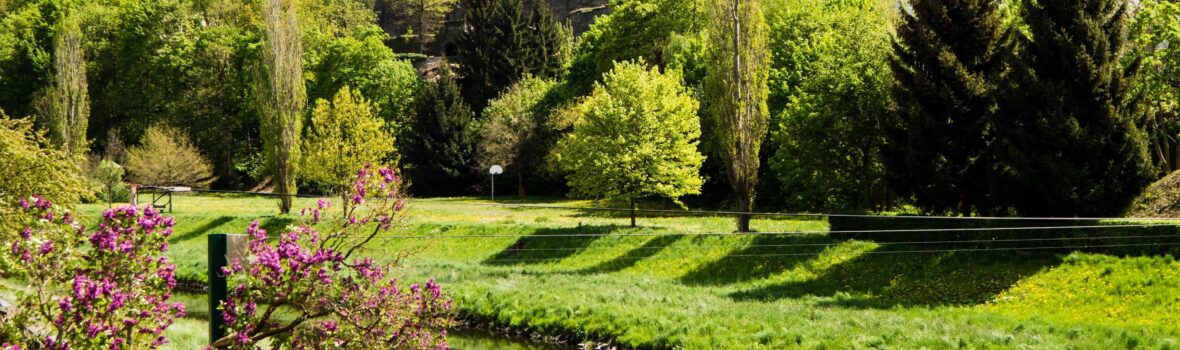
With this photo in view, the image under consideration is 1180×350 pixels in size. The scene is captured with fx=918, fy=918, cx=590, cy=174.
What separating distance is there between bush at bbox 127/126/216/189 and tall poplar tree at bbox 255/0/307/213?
46.3 ft

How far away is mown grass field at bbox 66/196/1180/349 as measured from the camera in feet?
65.1

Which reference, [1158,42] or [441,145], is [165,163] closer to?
[441,145]

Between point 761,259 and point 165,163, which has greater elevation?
point 165,163

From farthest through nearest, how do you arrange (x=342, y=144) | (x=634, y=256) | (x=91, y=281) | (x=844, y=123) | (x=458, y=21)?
(x=458, y=21) < (x=342, y=144) < (x=844, y=123) < (x=634, y=256) < (x=91, y=281)

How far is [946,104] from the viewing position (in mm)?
27734

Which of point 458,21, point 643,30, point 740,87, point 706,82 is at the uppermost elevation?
point 458,21

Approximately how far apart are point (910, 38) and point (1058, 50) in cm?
519

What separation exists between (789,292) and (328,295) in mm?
19292

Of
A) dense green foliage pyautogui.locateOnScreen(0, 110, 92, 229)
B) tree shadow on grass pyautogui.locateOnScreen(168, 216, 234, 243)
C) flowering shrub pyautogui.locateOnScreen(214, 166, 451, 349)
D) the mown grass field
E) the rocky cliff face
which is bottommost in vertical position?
the mown grass field

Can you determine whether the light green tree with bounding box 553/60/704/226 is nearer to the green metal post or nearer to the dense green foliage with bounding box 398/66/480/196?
the dense green foliage with bounding box 398/66/480/196

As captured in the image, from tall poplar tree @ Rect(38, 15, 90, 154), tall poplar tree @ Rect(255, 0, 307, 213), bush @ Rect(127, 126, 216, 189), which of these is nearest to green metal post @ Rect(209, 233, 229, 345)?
tall poplar tree @ Rect(255, 0, 307, 213)

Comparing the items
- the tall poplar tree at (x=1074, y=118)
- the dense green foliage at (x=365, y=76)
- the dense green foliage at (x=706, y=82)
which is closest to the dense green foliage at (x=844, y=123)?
the dense green foliage at (x=706, y=82)

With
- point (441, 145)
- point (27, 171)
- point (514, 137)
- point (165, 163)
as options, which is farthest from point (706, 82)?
point (165, 163)

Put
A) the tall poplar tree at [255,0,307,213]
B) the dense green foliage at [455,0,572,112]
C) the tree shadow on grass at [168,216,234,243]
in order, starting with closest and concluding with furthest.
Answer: the tree shadow on grass at [168,216,234,243] → the tall poplar tree at [255,0,307,213] → the dense green foliage at [455,0,572,112]
